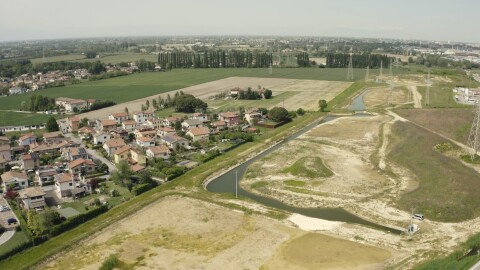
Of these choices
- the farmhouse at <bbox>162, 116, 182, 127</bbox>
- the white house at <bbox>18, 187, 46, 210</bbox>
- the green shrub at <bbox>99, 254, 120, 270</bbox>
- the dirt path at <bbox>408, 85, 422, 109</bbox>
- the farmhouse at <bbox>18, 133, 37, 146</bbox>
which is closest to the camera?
the green shrub at <bbox>99, 254, 120, 270</bbox>

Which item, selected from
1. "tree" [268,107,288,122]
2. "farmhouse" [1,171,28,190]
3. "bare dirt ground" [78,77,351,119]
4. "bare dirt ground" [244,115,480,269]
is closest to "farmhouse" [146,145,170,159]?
"bare dirt ground" [244,115,480,269]

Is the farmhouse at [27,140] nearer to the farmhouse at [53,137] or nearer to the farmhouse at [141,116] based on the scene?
the farmhouse at [53,137]

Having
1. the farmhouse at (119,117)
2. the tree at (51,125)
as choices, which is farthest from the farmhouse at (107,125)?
the tree at (51,125)

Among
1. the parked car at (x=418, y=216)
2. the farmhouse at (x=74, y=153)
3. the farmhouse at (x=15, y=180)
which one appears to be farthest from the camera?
the farmhouse at (x=74, y=153)

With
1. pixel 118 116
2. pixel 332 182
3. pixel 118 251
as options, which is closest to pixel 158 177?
pixel 118 251

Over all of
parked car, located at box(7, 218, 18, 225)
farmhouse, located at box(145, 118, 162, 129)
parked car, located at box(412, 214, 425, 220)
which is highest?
farmhouse, located at box(145, 118, 162, 129)

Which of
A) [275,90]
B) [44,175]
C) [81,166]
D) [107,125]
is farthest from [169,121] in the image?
[275,90]

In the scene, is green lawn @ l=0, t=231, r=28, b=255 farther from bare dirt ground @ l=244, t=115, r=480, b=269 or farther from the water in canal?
bare dirt ground @ l=244, t=115, r=480, b=269
